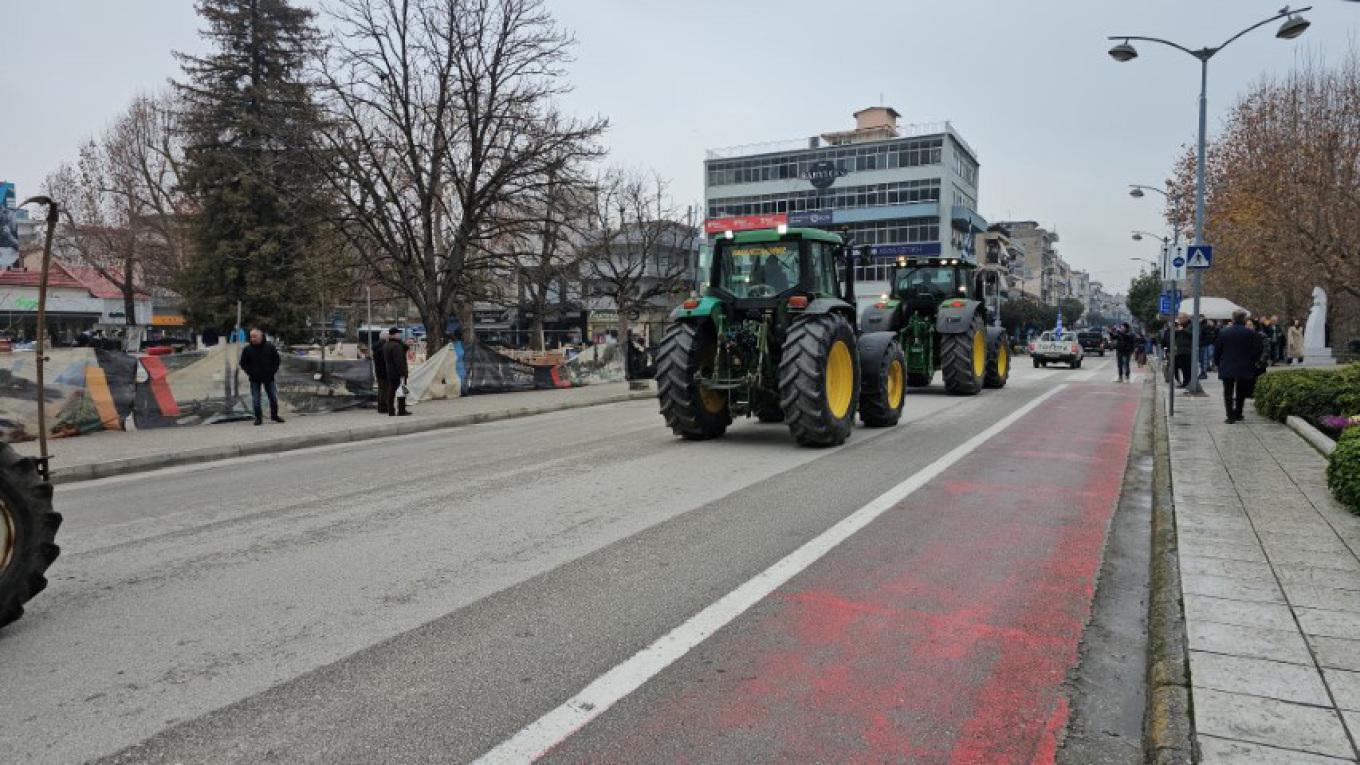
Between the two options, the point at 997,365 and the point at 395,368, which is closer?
the point at 395,368

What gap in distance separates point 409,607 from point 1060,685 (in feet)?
10.8

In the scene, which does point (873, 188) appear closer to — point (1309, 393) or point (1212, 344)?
point (1212, 344)

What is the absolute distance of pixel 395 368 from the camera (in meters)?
16.5

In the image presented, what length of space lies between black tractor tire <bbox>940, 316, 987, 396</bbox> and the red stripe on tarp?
14.5 metres

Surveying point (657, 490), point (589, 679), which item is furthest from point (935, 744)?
point (657, 490)

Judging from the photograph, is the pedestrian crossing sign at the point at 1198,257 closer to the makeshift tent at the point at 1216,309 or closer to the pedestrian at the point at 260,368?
the pedestrian at the point at 260,368

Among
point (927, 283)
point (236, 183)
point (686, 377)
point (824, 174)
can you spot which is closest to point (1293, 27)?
point (927, 283)

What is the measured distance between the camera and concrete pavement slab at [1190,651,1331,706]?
133 inches

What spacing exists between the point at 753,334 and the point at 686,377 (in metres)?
1.06

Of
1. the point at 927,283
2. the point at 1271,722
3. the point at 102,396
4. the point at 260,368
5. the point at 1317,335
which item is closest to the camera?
the point at 1271,722

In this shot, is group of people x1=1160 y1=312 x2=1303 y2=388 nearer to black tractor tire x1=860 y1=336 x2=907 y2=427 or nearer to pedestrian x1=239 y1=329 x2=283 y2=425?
black tractor tire x1=860 y1=336 x2=907 y2=427

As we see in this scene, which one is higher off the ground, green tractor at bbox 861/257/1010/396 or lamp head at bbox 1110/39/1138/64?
lamp head at bbox 1110/39/1138/64

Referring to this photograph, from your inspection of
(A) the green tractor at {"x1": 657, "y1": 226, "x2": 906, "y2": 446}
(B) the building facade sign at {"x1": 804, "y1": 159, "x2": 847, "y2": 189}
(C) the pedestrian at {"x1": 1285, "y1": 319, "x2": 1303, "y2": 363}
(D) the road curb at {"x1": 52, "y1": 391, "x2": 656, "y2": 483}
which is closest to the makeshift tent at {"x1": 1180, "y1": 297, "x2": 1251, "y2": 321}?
(C) the pedestrian at {"x1": 1285, "y1": 319, "x2": 1303, "y2": 363}

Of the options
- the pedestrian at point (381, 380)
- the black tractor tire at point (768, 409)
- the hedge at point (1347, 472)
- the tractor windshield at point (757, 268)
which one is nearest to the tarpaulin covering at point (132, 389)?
the pedestrian at point (381, 380)
